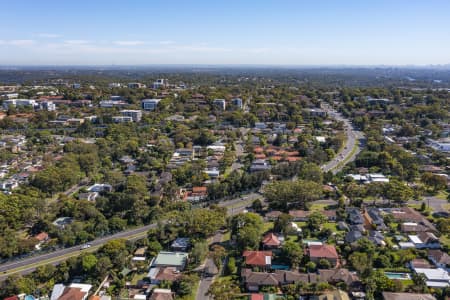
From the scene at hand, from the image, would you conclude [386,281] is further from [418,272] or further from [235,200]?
[235,200]

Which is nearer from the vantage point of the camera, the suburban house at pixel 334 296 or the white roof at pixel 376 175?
the suburban house at pixel 334 296

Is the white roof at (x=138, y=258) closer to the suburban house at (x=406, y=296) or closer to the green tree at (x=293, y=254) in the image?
the green tree at (x=293, y=254)

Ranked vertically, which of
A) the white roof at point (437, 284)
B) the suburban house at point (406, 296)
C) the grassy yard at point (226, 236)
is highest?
the suburban house at point (406, 296)

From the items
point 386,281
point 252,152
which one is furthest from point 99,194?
point 386,281

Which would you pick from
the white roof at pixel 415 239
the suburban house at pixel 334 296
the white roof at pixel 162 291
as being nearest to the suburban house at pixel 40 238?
the white roof at pixel 162 291

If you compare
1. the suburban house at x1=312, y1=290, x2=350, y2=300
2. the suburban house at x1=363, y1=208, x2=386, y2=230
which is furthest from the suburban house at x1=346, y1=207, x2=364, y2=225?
the suburban house at x1=312, y1=290, x2=350, y2=300

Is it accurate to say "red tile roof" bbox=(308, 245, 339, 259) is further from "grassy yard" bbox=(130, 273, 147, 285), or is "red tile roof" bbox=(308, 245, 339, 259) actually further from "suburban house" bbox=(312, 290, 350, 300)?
"grassy yard" bbox=(130, 273, 147, 285)

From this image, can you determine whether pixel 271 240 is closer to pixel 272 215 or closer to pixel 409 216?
pixel 272 215
